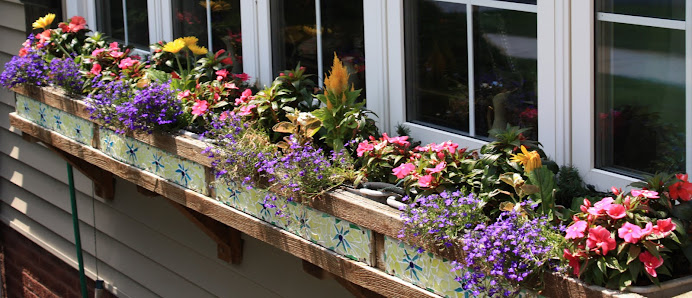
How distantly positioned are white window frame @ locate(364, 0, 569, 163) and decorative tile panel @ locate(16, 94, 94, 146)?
65.4 inches

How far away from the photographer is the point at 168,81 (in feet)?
14.9

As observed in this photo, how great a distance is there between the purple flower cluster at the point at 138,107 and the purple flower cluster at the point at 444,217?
1573mm

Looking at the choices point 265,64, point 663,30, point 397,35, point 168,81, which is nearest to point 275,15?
point 265,64

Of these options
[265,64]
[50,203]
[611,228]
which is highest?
[265,64]

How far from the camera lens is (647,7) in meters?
2.89

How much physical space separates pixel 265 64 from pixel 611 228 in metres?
Answer: 2.38

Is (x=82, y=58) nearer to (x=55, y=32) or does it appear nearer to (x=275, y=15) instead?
(x=55, y=32)

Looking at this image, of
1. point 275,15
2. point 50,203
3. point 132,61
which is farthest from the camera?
point 50,203

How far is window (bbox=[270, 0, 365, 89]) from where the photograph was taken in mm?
4055

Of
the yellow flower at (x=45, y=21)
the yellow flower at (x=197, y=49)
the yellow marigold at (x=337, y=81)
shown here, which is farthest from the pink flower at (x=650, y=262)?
the yellow flower at (x=45, y=21)

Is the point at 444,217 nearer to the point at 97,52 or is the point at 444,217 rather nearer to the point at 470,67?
the point at 470,67

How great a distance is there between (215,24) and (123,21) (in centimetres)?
104

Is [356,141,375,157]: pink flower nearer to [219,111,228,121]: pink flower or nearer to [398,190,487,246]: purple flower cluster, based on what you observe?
[398,190,487,246]: purple flower cluster

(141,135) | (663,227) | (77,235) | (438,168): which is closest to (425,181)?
(438,168)
